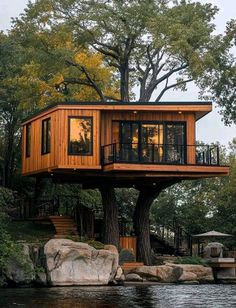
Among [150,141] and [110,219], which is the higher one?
[150,141]

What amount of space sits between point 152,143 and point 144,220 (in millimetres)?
5426

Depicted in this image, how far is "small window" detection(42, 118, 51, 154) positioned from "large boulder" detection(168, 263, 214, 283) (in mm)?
8692

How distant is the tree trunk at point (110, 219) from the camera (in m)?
34.3

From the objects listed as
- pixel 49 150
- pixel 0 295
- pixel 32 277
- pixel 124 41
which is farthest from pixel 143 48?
pixel 0 295

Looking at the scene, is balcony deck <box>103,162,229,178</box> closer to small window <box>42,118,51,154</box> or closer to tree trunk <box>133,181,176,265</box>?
tree trunk <box>133,181,176,265</box>

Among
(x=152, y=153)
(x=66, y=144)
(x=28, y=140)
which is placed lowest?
(x=152, y=153)

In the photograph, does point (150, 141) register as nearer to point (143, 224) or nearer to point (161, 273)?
point (143, 224)

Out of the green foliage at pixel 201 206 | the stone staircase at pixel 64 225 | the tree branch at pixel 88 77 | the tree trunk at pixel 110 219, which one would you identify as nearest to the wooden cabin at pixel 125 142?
the tree trunk at pixel 110 219

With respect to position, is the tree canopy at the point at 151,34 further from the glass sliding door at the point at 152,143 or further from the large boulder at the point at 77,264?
the large boulder at the point at 77,264

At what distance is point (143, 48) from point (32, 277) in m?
18.6

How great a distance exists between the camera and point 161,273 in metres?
30.0

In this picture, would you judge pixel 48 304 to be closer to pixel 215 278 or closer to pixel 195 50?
pixel 215 278

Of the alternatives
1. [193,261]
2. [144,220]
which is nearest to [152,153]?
[144,220]

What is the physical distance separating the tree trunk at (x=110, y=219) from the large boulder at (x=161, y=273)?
3.98 meters
